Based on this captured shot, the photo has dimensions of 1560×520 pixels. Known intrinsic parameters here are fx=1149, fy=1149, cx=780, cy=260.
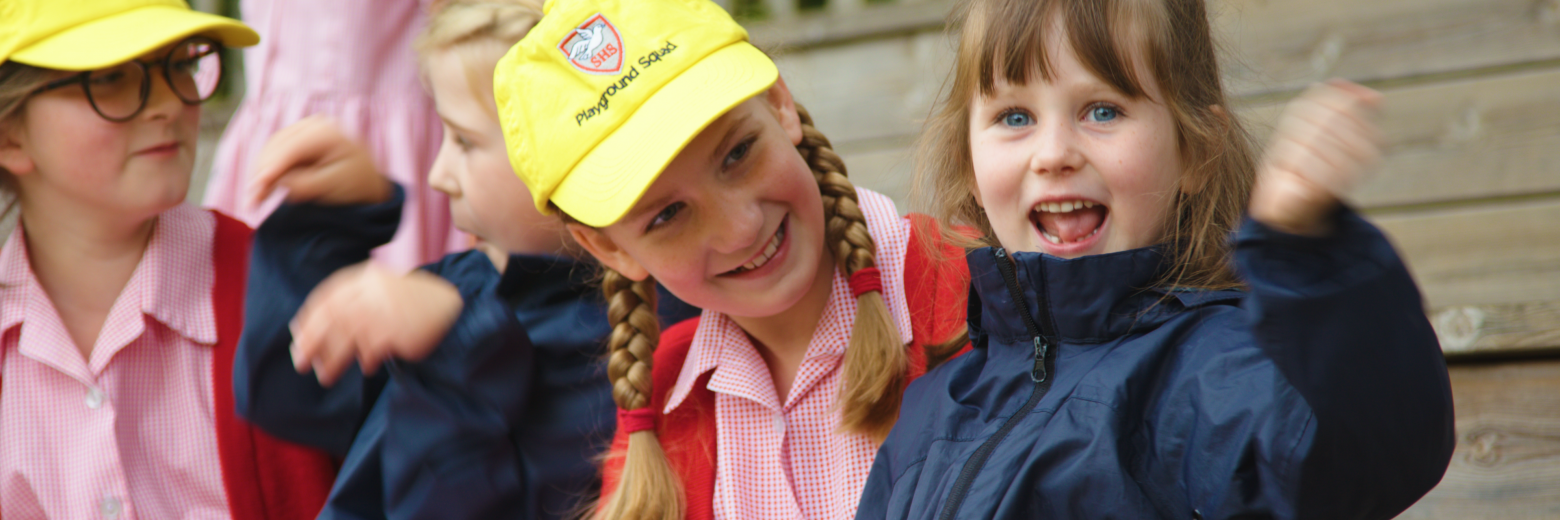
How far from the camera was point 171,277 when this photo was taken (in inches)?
82.1

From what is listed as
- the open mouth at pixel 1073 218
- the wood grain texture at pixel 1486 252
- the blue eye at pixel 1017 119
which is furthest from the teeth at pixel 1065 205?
the wood grain texture at pixel 1486 252

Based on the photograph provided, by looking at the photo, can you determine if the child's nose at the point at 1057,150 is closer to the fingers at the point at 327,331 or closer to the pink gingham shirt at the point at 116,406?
the fingers at the point at 327,331

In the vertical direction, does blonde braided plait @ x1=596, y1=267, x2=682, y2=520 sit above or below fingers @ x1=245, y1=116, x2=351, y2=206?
below

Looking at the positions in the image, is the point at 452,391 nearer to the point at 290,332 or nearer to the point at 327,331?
the point at 327,331

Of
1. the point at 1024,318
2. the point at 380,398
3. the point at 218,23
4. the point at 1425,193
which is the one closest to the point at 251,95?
the point at 218,23

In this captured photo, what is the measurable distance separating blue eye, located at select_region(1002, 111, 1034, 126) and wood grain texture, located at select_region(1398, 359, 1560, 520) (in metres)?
1.20

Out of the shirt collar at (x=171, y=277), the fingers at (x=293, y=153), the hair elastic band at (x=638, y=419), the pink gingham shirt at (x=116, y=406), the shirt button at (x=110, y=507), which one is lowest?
the shirt button at (x=110, y=507)

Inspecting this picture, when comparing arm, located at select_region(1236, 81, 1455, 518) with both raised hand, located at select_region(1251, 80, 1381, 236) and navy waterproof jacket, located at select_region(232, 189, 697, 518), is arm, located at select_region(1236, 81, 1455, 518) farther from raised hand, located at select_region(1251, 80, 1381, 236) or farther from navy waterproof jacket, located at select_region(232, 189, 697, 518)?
navy waterproof jacket, located at select_region(232, 189, 697, 518)

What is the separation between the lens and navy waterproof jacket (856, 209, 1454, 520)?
948 mm

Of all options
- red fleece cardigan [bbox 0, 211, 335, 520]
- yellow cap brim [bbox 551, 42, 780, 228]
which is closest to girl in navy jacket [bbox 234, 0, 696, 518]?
red fleece cardigan [bbox 0, 211, 335, 520]

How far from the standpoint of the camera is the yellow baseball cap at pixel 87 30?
194 centimetres

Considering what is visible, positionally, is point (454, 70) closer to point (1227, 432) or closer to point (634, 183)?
point (634, 183)

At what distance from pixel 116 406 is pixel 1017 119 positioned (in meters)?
1.61

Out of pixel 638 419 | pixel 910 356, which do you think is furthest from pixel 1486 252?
pixel 638 419
